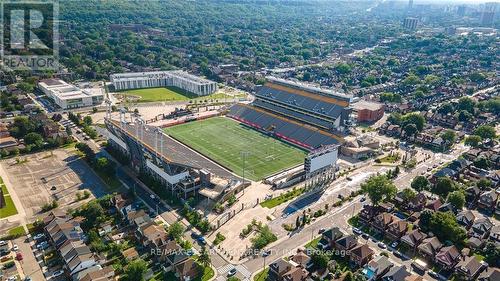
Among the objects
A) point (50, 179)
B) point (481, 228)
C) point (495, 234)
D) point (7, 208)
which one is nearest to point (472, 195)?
point (495, 234)

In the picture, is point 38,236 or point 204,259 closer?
point 204,259

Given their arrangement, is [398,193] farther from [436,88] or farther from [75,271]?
[436,88]

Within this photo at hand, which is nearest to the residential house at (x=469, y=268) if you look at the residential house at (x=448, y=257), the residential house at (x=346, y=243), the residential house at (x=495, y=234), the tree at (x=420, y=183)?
the residential house at (x=448, y=257)

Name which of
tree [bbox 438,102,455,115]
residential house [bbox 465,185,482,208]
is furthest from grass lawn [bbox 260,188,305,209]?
tree [bbox 438,102,455,115]

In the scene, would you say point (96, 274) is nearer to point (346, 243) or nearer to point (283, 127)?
point (346, 243)

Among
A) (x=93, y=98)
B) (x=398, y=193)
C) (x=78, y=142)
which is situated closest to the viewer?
(x=398, y=193)

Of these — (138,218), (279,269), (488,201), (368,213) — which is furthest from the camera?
(488,201)

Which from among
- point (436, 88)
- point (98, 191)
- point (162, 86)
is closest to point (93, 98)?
point (162, 86)

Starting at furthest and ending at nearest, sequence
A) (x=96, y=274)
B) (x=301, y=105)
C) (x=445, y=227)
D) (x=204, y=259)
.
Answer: (x=301, y=105)
(x=445, y=227)
(x=204, y=259)
(x=96, y=274)
